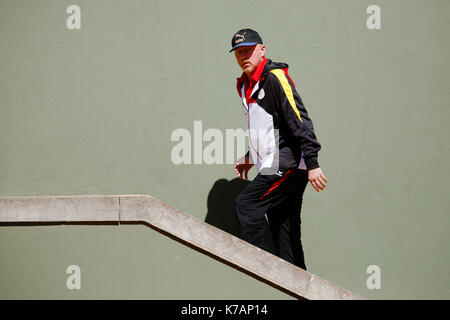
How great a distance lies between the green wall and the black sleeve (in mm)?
958

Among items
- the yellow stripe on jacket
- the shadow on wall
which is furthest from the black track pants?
the shadow on wall

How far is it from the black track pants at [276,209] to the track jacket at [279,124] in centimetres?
11

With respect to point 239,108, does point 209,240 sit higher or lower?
lower

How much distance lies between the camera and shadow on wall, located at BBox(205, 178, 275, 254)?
193 inches

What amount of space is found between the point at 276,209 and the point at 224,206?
0.81 m

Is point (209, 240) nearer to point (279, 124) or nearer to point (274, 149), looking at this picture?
point (274, 149)

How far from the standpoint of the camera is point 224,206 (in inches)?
193

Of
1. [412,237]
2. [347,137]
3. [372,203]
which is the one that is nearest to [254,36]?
[347,137]

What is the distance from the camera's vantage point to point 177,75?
16.0ft

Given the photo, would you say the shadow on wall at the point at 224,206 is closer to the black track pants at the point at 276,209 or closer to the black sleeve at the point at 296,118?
the black track pants at the point at 276,209

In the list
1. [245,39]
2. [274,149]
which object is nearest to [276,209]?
[274,149]

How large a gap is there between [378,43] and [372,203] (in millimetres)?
1435

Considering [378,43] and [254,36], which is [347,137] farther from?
[254,36]
